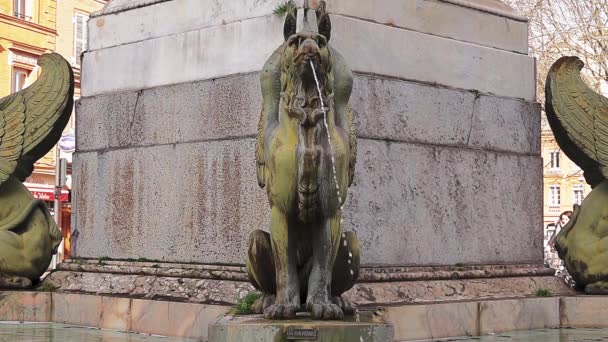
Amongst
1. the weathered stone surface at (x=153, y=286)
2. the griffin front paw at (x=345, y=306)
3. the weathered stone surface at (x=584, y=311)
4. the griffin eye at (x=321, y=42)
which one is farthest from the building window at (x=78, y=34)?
the griffin front paw at (x=345, y=306)

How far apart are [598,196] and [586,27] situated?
2083 cm

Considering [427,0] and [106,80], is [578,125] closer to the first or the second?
[427,0]

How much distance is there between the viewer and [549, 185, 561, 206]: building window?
233ft

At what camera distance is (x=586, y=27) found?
29.1 m

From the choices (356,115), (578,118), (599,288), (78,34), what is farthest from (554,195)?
(356,115)

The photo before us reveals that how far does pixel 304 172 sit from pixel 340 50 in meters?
2.66

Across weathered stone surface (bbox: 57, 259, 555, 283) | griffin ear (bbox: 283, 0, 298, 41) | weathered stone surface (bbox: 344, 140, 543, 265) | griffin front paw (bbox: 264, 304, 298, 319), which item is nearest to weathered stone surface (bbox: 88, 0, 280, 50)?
weathered stone surface (bbox: 344, 140, 543, 265)

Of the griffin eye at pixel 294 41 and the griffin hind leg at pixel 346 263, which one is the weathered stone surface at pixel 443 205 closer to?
the griffin hind leg at pixel 346 263

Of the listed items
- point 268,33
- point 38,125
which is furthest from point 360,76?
point 38,125

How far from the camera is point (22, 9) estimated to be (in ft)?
132

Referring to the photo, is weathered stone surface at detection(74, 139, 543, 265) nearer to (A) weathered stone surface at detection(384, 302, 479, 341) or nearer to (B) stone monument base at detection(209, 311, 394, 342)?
(A) weathered stone surface at detection(384, 302, 479, 341)

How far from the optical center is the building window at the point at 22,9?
1563 inches

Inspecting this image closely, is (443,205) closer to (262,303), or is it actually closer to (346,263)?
(346,263)

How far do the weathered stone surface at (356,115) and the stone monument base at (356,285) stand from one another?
112cm
